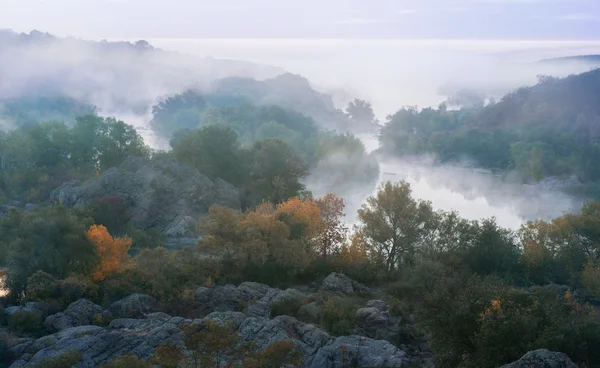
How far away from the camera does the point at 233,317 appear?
71.4 ft

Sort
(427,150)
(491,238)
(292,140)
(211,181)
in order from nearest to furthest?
1. (491,238)
2. (211,181)
3. (292,140)
4. (427,150)

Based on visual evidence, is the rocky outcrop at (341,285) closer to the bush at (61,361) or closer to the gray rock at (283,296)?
the gray rock at (283,296)

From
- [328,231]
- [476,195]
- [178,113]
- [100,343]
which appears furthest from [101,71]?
[100,343]

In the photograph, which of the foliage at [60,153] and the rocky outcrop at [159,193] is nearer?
the rocky outcrop at [159,193]

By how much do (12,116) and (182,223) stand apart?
209 ft

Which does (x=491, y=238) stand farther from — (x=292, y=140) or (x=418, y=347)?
(x=292, y=140)

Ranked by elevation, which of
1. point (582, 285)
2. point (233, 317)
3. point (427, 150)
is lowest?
point (427, 150)

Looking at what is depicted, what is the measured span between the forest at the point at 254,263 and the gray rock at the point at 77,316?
0.07m

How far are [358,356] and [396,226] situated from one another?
15.6m

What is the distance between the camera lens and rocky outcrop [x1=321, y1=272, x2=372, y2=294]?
29203 mm

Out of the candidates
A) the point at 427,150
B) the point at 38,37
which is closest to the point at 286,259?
the point at 427,150

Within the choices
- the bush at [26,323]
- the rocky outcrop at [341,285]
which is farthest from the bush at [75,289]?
the rocky outcrop at [341,285]

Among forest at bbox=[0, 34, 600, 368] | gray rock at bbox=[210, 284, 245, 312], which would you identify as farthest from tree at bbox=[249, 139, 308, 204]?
gray rock at bbox=[210, 284, 245, 312]

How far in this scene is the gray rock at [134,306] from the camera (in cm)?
2398
